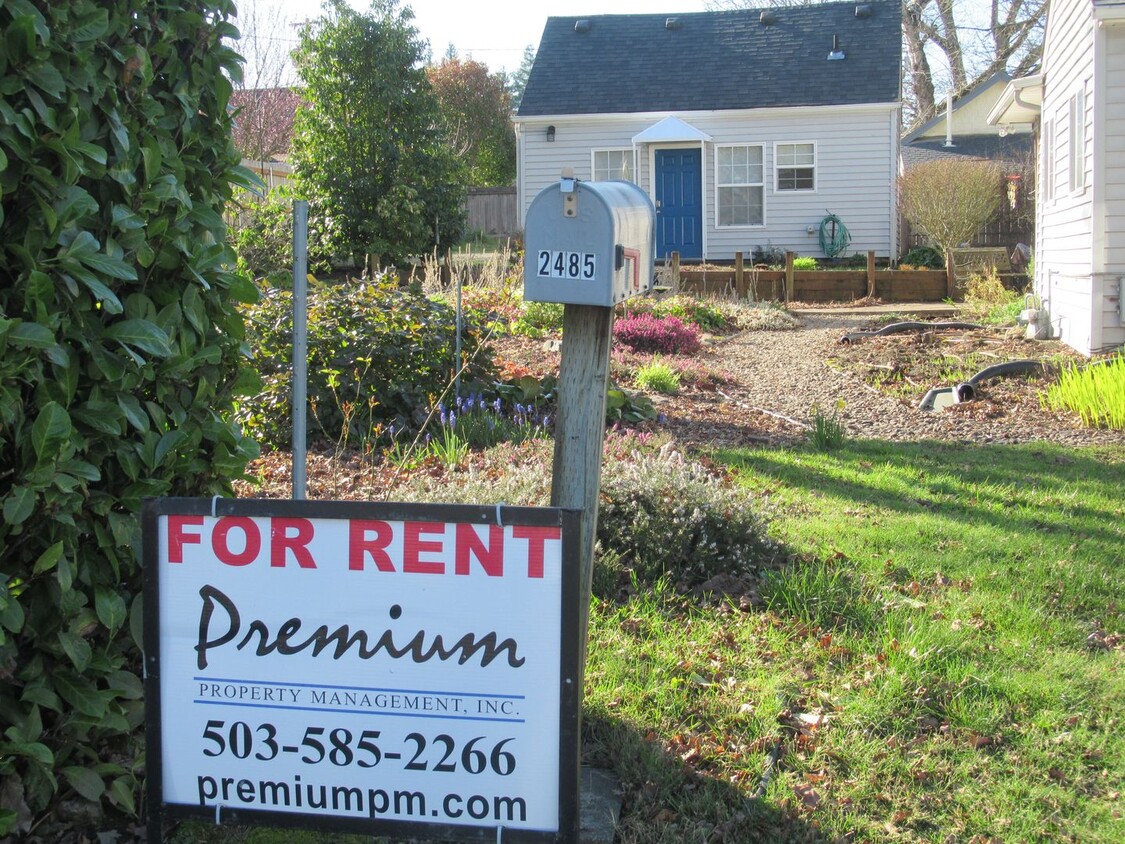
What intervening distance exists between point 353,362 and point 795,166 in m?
17.7

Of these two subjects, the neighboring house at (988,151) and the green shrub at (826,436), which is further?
the neighboring house at (988,151)

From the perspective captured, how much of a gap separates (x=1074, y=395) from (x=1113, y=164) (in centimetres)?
403

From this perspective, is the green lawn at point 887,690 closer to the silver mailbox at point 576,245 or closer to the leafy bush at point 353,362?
the silver mailbox at point 576,245

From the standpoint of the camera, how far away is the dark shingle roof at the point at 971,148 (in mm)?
31000

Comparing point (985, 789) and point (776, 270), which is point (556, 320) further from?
point (985, 789)

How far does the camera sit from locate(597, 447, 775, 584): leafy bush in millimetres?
4660

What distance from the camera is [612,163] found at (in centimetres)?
2369

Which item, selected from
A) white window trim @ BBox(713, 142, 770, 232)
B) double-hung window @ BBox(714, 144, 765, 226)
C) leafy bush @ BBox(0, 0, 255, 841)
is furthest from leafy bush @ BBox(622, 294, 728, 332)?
leafy bush @ BBox(0, 0, 255, 841)

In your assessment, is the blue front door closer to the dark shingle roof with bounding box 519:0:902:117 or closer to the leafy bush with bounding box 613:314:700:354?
the dark shingle roof with bounding box 519:0:902:117

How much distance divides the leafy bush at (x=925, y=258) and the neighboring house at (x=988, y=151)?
1.46 metres

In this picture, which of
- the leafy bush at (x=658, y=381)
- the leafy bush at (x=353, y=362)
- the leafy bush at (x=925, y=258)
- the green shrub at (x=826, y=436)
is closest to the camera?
the leafy bush at (x=353, y=362)

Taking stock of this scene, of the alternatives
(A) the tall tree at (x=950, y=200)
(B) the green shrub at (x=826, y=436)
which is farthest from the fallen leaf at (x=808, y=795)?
(A) the tall tree at (x=950, y=200)

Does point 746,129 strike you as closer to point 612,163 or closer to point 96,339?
point 612,163

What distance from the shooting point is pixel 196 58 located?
2.90 meters
